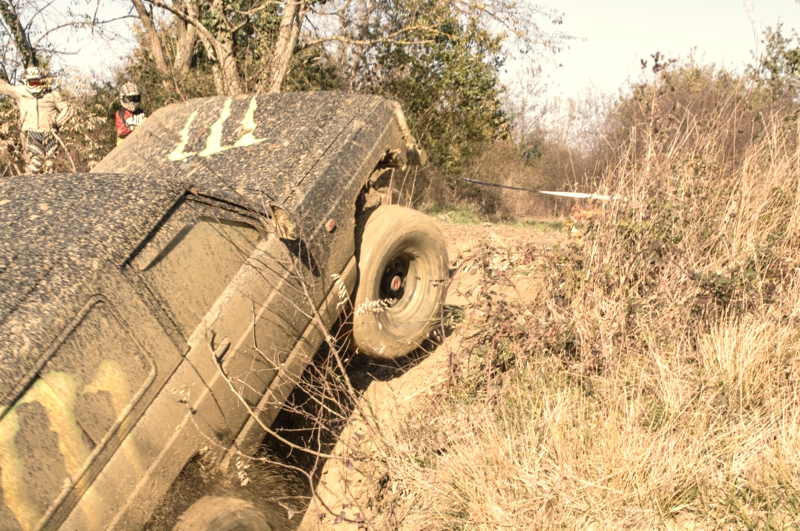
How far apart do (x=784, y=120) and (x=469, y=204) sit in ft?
28.6

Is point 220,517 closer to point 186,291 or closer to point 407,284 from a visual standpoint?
point 186,291

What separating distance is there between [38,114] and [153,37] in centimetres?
519

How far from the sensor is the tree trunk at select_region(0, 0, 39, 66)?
11.1 metres

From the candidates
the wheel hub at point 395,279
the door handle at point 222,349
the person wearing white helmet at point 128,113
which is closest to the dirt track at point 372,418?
the wheel hub at point 395,279

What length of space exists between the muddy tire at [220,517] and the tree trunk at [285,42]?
25.4ft

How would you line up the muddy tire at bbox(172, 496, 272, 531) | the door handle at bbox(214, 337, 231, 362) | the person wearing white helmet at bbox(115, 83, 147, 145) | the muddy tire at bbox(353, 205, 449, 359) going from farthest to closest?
1. the person wearing white helmet at bbox(115, 83, 147, 145)
2. the muddy tire at bbox(353, 205, 449, 359)
3. the door handle at bbox(214, 337, 231, 362)
4. the muddy tire at bbox(172, 496, 272, 531)

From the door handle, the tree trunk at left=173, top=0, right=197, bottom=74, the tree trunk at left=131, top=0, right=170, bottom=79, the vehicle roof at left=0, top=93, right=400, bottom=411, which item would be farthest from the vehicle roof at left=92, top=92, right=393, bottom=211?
the tree trunk at left=131, top=0, right=170, bottom=79

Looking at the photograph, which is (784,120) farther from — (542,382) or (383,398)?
(383,398)

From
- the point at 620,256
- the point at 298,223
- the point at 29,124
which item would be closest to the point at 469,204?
the point at 29,124

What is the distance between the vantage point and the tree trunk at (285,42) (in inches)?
386

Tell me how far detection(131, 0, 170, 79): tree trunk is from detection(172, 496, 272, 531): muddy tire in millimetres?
10363

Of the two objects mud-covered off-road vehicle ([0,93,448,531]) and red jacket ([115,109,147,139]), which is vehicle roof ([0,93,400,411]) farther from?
red jacket ([115,109,147,139])

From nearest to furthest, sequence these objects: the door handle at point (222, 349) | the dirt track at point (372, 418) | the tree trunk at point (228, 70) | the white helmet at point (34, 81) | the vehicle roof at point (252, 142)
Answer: the door handle at point (222, 349), the dirt track at point (372, 418), the vehicle roof at point (252, 142), the white helmet at point (34, 81), the tree trunk at point (228, 70)

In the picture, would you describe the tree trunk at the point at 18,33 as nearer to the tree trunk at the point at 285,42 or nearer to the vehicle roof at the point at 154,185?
the tree trunk at the point at 285,42
